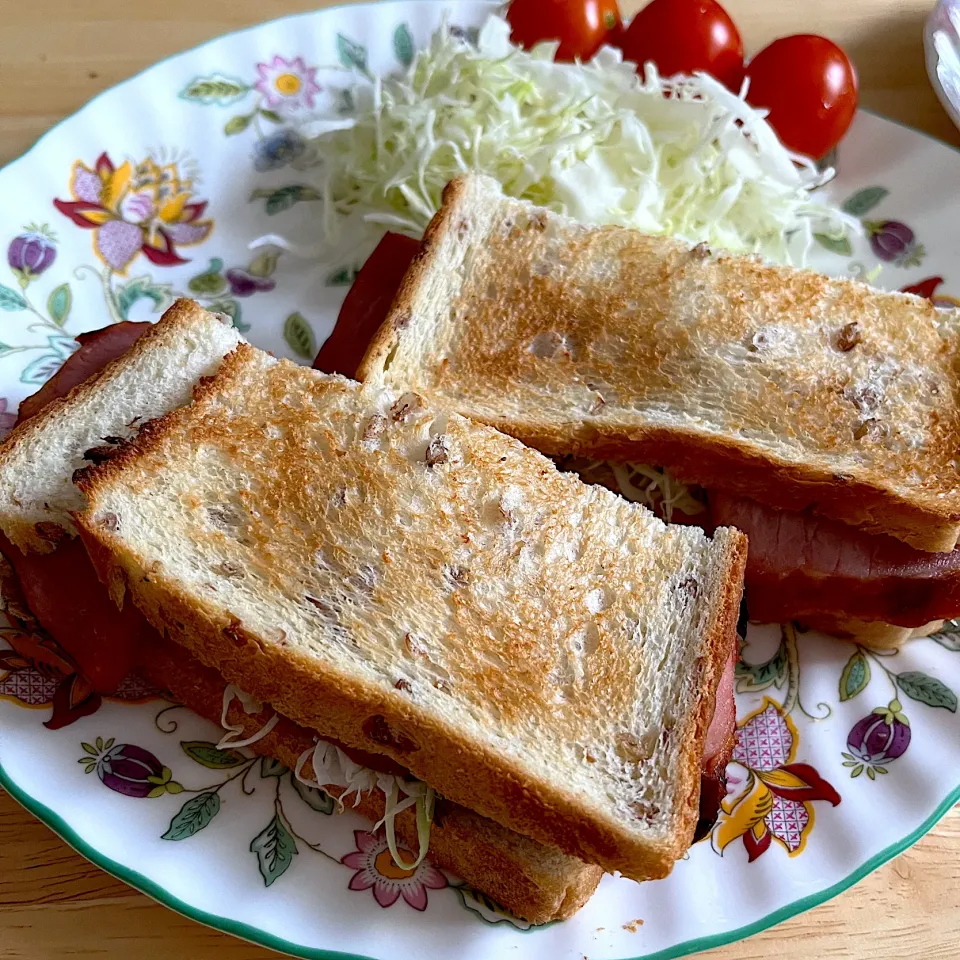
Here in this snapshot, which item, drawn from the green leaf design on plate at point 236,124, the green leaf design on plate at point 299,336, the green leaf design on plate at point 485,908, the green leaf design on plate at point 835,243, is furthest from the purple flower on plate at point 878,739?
the green leaf design on plate at point 236,124

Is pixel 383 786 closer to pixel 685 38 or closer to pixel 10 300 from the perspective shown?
pixel 10 300

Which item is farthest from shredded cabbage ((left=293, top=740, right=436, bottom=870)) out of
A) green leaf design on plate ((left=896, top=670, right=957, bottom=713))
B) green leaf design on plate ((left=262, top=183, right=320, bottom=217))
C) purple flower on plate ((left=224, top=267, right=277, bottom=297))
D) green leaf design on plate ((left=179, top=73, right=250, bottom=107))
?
green leaf design on plate ((left=179, top=73, right=250, bottom=107))

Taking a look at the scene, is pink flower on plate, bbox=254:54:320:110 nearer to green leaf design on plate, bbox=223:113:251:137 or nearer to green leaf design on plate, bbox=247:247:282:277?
green leaf design on plate, bbox=223:113:251:137

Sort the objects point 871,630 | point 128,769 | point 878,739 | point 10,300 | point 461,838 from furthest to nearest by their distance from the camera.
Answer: point 10,300 < point 871,630 < point 878,739 < point 128,769 < point 461,838

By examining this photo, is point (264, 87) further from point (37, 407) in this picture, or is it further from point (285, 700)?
point (285, 700)

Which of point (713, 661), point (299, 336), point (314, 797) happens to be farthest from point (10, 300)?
point (713, 661)

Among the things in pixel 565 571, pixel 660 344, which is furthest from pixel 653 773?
pixel 660 344

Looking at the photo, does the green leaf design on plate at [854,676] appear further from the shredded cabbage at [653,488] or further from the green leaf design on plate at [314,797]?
the green leaf design on plate at [314,797]
